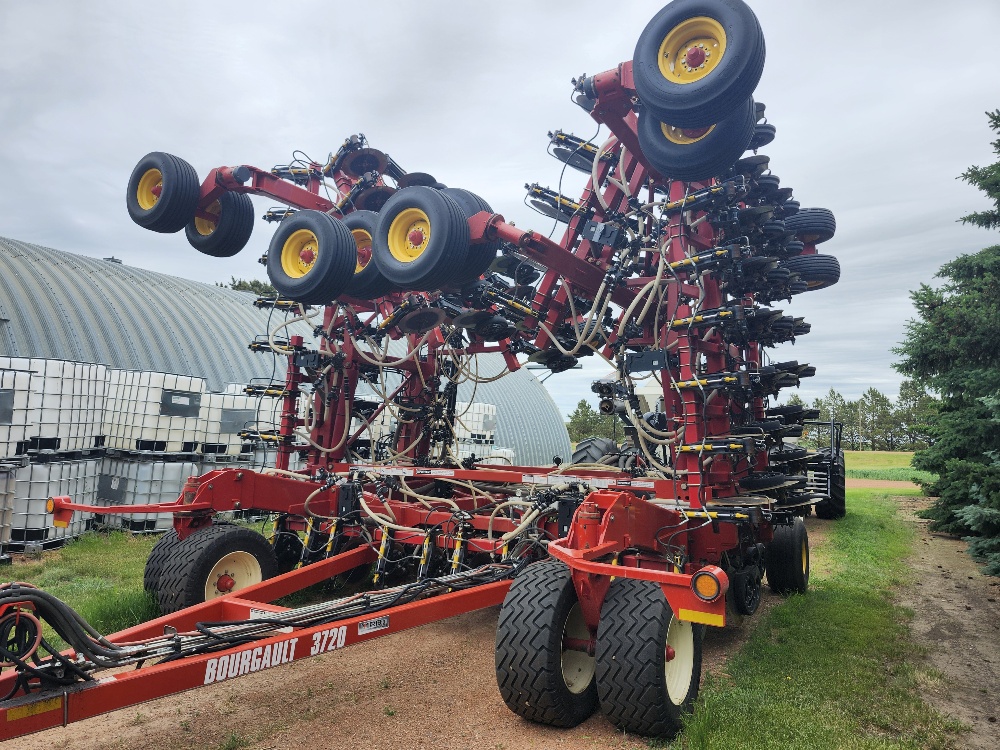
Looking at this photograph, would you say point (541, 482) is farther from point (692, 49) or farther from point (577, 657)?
point (692, 49)

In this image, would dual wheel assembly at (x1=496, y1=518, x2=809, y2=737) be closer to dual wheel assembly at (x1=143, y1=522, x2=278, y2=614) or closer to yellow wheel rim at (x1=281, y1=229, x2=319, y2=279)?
dual wheel assembly at (x1=143, y1=522, x2=278, y2=614)

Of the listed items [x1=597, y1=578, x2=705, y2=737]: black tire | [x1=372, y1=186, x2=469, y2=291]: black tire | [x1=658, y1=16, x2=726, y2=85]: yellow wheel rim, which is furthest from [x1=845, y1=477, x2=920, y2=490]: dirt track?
[x1=597, y1=578, x2=705, y2=737]: black tire

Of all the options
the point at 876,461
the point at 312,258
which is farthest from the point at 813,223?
the point at 876,461

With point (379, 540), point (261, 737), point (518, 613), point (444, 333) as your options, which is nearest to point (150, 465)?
point (444, 333)

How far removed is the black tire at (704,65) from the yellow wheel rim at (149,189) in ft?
18.5

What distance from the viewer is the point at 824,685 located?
5.18 m

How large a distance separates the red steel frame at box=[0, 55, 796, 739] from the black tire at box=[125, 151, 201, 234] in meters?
0.31

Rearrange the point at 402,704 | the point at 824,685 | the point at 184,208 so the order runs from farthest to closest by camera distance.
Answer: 1. the point at 184,208
2. the point at 824,685
3. the point at 402,704

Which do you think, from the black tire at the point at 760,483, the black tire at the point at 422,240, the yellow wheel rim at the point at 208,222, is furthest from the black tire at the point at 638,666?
the yellow wheel rim at the point at 208,222

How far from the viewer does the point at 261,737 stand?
4.12m

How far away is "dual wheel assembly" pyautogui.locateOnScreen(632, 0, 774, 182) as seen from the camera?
5.55 m

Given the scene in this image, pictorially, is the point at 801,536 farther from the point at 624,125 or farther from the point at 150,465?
the point at 150,465

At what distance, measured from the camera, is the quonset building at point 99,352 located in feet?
32.3

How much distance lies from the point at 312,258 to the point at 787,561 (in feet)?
22.2
